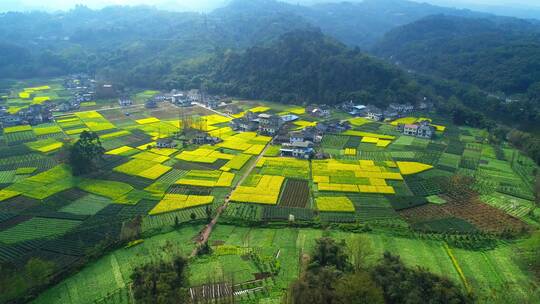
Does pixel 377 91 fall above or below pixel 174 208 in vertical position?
above

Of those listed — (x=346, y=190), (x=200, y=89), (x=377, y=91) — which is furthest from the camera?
(x=200, y=89)

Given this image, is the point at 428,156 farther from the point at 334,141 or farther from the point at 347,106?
the point at 347,106

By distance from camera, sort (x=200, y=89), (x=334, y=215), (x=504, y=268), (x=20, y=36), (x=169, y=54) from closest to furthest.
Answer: (x=504, y=268) < (x=334, y=215) < (x=200, y=89) < (x=169, y=54) < (x=20, y=36)

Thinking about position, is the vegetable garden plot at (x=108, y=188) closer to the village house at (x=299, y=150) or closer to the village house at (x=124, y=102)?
the village house at (x=299, y=150)

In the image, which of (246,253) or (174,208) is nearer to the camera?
(246,253)

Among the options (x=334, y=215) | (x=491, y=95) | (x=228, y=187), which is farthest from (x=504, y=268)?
(x=491, y=95)

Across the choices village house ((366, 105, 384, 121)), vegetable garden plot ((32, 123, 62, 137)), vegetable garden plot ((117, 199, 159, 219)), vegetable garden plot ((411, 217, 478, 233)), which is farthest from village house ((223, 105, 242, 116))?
vegetable garden plot ((411, 217, 478, 233))

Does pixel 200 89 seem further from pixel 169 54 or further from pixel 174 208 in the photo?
pixel 174 208

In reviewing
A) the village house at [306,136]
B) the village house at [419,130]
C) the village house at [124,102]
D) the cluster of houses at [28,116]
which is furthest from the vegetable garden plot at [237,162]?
the village house at [124,102]
